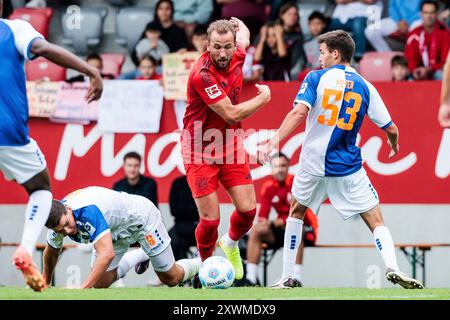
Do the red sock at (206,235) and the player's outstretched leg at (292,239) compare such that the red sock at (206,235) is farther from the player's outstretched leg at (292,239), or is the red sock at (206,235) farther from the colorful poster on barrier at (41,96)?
the colorful poster on barrier at (41,96)

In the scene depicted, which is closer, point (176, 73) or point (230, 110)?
point (230, 110)

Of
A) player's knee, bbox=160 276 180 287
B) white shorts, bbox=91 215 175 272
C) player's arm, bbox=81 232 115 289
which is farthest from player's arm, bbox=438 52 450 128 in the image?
player's knee, bbox=160 276 180 287

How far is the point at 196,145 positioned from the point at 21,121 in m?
2.98

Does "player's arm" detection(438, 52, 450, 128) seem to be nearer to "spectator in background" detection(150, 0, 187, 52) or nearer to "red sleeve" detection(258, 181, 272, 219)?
"red sleeve" detection(258, 181, 272, 219)

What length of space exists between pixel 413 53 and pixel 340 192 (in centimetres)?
598

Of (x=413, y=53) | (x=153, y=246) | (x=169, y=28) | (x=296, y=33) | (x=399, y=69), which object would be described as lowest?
(x=153, y=246)

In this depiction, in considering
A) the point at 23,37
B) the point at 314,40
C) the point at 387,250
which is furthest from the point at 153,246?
the point at 314,40

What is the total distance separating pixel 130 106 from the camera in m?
16.5

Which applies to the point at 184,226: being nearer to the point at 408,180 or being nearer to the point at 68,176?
the point at 68,176

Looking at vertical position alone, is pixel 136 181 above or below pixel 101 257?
above

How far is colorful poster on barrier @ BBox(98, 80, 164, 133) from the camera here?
1647cm

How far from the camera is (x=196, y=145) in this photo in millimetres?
12000

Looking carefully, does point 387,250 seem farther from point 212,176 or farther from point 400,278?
point 212,176

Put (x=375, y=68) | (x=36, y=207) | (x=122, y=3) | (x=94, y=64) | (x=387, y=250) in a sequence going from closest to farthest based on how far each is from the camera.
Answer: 1. (x=36, y=207)
2. (x=387, y=250)
3. (x=375, y=68)
4. (x=94, y=64)
5. (x=122, y=3)
